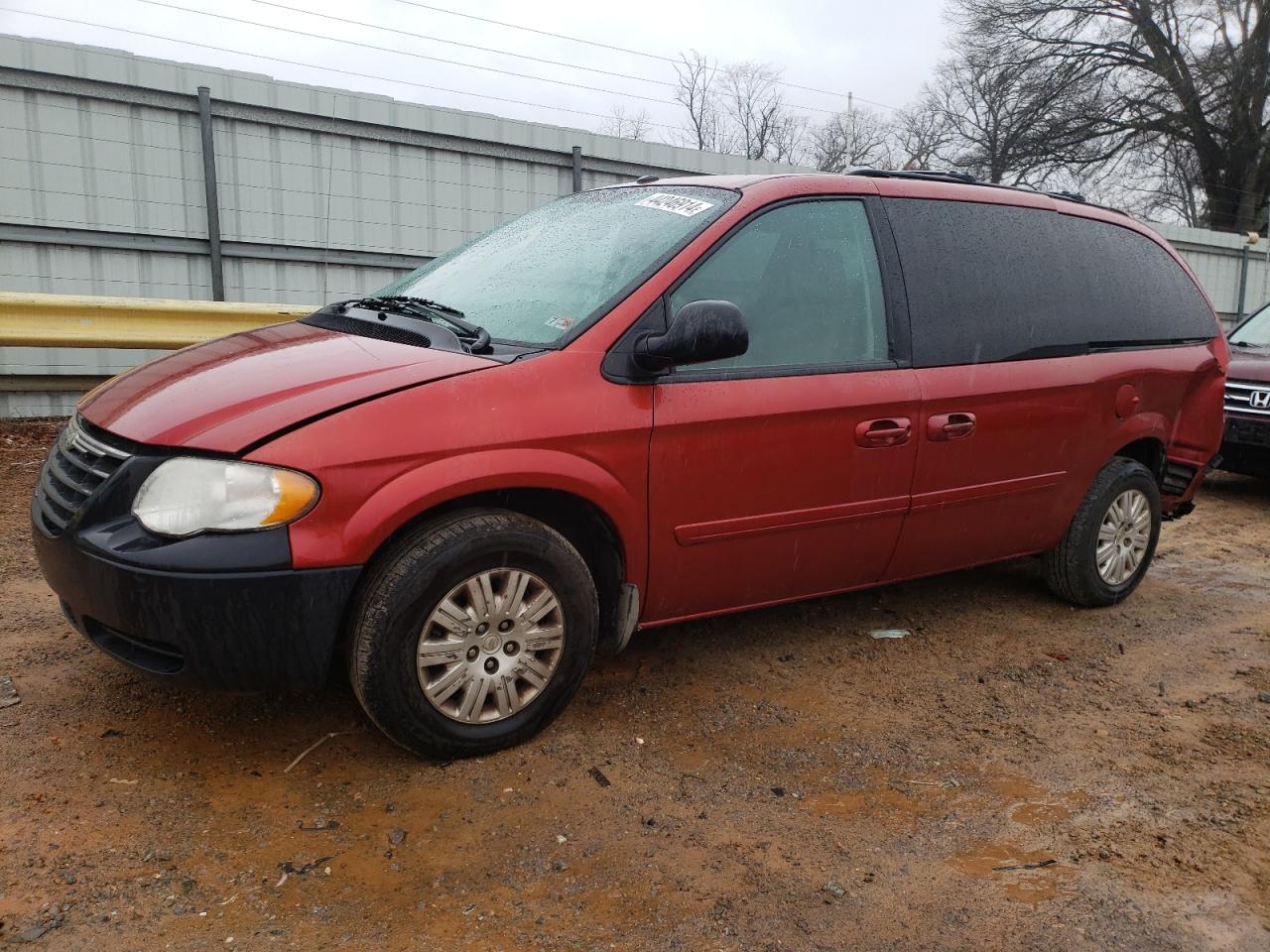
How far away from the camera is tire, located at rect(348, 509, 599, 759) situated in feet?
8.98

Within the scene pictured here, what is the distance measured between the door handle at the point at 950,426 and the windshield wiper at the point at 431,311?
1.67 metres

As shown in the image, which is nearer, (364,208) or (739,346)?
(739,346)

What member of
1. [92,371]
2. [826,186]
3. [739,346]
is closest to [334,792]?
[739,346]

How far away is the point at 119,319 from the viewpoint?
21.9ft

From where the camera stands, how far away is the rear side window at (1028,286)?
3.84 m

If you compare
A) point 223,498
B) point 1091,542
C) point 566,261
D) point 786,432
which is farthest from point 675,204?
point 1091,542

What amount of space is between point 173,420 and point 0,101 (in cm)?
603

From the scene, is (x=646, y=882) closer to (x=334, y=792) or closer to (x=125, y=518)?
(x=334, y=792)

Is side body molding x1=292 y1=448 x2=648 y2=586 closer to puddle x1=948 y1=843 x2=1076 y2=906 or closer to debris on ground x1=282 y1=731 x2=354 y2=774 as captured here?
debris on ground x1=282 y1=731 x2=354 y2=774

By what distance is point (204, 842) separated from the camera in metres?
2.55

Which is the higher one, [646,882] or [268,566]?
[268,566]

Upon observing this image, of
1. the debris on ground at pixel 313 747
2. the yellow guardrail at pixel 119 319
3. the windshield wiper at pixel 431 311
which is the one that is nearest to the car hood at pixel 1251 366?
the windshield wiper at pixel 431 311

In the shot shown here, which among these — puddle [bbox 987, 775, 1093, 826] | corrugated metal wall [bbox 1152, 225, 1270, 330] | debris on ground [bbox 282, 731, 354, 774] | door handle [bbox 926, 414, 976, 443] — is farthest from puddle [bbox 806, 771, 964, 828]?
corrugated metal wall [bbox 1152, 225, 1270, 330]

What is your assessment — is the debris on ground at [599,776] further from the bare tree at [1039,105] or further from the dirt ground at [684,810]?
the bare tree at [1039,105]
